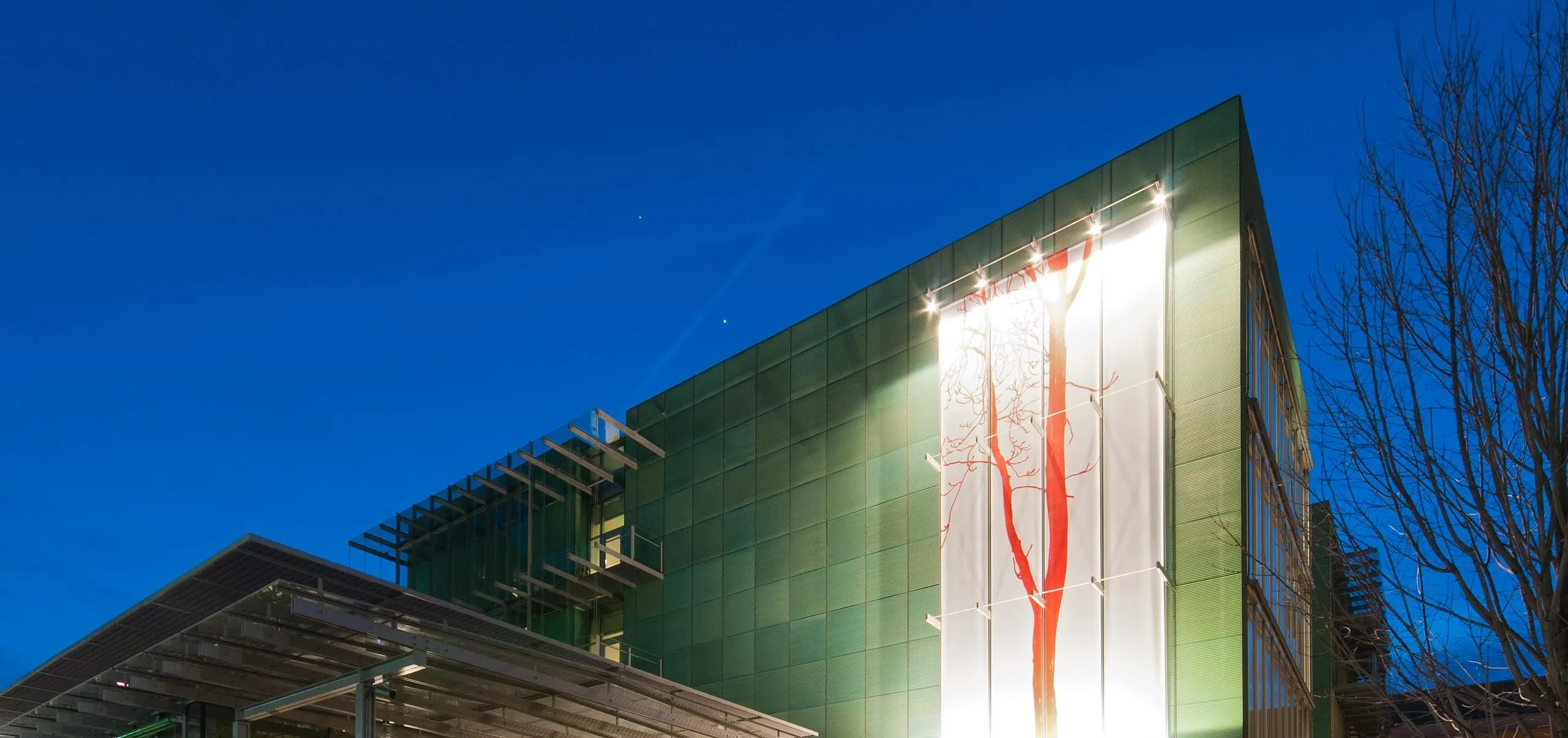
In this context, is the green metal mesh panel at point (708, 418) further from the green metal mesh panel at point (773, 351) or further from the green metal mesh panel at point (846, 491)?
the green metal mesh panel at point (846, 491)

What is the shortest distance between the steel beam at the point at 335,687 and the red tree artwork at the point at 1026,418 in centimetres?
1078

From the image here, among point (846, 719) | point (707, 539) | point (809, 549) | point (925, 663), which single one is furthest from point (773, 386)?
point (925, 663)

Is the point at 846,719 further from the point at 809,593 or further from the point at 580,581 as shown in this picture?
the point at 580,581

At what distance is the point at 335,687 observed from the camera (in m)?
19.8

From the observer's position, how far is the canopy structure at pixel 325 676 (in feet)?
61.5

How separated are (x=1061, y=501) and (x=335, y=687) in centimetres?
1277

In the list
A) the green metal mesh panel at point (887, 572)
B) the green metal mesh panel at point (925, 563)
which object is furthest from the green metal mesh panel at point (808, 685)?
the green metal mesh panel at point (925, 563)

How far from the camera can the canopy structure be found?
18734 millimetres

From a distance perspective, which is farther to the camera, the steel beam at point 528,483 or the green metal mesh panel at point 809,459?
the steel beam at point 528,483

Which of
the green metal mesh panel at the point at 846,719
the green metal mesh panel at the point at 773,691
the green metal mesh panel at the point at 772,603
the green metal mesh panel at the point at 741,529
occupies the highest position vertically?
the green metal mesh panel at the point at 741,529

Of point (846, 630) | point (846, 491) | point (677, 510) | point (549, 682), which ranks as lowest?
point (549, 682)

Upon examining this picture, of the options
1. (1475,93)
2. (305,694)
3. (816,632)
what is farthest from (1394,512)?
(816,632)

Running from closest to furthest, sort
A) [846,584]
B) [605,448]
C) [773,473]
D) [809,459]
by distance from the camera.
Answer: [846,584] → [809,459] → [773,473] → [605,448]

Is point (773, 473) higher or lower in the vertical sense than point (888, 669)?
higher
